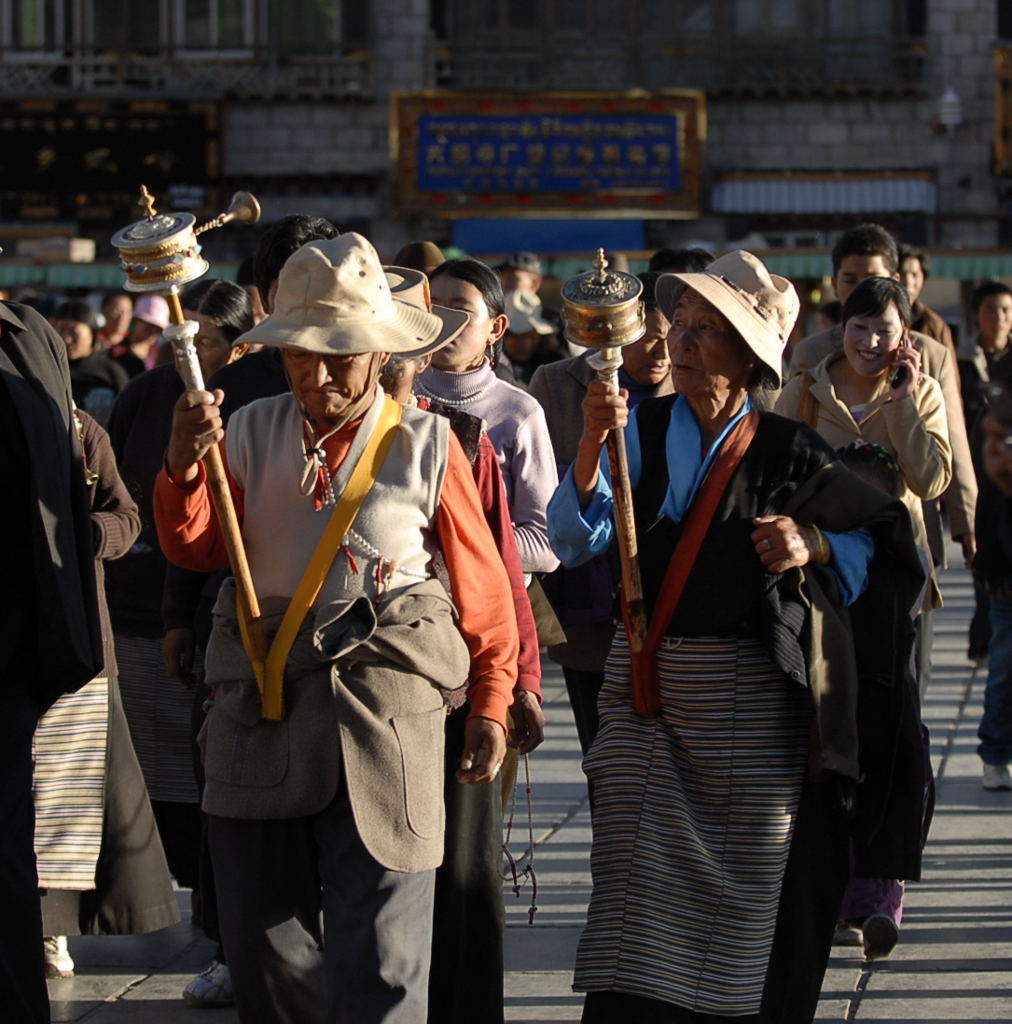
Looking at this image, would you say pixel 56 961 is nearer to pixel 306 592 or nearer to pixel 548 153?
pixel 306 592

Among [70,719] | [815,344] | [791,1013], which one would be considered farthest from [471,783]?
[815,344]

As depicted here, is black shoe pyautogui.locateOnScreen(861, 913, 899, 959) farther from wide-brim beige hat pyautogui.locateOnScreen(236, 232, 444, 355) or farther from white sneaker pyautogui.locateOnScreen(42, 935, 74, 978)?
wide-brim beige hat pyautogui.locateOnScreen(236, 232, 444, 355)

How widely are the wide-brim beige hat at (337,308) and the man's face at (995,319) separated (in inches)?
260

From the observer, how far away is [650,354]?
5.46m

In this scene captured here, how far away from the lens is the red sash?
3.96 metres

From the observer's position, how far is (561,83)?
22.5 metres

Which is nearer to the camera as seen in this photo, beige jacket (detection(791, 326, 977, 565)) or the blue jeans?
beige jacket (detection(791, 326, 977, 565))

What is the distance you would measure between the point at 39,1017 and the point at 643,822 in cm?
126

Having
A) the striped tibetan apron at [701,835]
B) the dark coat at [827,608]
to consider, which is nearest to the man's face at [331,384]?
the dark coat at [827,608]

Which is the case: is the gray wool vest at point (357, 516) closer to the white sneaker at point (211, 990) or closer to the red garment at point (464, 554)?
the red garment at point (464, 554)

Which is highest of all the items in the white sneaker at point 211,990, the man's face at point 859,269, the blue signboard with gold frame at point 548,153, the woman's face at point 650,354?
the blue signboard with gold frame at point 548,153

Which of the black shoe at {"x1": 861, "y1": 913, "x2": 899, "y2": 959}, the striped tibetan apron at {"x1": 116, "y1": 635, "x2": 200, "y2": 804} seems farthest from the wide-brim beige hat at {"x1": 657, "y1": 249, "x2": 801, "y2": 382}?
the striped tibetan apron at {"x1": 116, "y1": 635, "x2": 200, "y2": 804}

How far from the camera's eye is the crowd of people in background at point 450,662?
11.5ft

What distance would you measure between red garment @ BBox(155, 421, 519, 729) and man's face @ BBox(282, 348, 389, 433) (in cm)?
3
